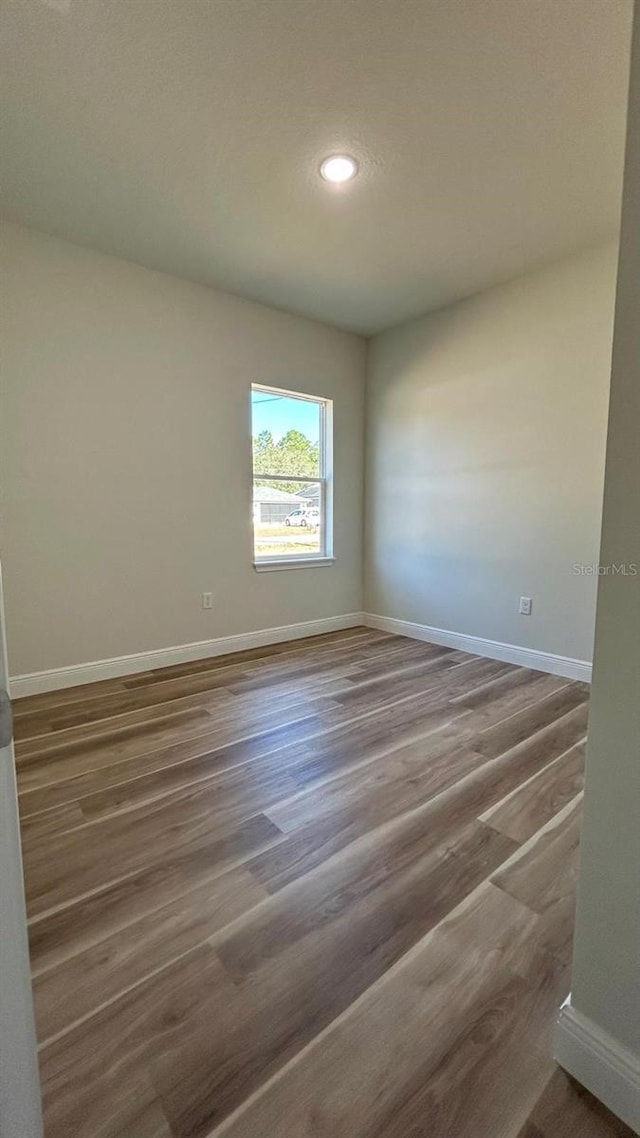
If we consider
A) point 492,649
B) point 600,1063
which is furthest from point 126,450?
point 600,1063

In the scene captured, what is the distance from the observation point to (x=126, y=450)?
3.01 m

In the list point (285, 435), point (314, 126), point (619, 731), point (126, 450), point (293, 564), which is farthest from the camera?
point (293, 564)

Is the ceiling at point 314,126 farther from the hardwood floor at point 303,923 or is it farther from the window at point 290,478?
the hardwood floor at point 303,923

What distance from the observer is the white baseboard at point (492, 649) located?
3.02 m

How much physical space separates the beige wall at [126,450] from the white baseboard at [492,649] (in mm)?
1064

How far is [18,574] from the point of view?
106 inches

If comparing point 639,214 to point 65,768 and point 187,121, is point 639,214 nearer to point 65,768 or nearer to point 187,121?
point 187,121

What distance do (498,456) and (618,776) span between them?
9.55 ft

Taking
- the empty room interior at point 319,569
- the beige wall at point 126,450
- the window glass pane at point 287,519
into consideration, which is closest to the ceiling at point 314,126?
the empty room interior at point 319,569

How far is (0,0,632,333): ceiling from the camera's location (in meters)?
1.50

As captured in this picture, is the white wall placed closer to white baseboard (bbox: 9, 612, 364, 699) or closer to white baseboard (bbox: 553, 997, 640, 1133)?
white baseboard (bbox: 553, 997, 640, 1133)

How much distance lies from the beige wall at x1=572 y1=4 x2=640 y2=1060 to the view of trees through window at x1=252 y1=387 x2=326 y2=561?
3.09 metres

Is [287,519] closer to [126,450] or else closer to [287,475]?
[287,475]

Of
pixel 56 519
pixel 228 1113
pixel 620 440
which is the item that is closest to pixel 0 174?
pixel 56 519
